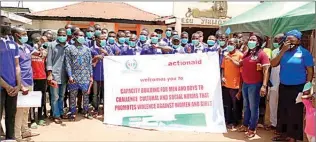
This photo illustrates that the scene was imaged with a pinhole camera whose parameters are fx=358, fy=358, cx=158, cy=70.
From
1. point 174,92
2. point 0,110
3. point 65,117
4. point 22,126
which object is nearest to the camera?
point 0,110

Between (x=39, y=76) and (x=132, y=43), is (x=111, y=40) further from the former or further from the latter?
(x=39, y=76)

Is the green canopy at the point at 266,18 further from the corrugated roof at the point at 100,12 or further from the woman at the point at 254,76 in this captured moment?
the corrugated roof at the point at 100,12

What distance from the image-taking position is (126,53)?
7461 mm

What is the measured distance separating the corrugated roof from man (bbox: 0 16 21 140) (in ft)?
52.5

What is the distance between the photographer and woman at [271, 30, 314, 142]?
17.1ft

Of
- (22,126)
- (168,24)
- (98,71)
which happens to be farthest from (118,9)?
(22,126)

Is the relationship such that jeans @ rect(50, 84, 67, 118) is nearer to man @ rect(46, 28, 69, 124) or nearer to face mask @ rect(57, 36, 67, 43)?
man @ rect(46, 28, 69, 124)

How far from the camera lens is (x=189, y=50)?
7.16 m

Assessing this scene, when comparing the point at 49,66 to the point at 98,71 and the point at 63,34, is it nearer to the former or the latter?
the point at 63,34

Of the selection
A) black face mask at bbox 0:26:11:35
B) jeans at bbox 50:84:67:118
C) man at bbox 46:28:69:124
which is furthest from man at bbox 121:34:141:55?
black face mask at bbox 0:26:11:35

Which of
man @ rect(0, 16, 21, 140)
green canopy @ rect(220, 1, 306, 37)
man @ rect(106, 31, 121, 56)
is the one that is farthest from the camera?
man @ rect(106, 31, 121, 56)

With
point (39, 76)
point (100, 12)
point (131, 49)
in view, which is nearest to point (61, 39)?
point (39, 76)

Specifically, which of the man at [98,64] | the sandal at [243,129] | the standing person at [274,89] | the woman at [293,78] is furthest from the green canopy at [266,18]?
the man at [98,64]

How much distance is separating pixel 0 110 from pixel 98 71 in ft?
9.20
